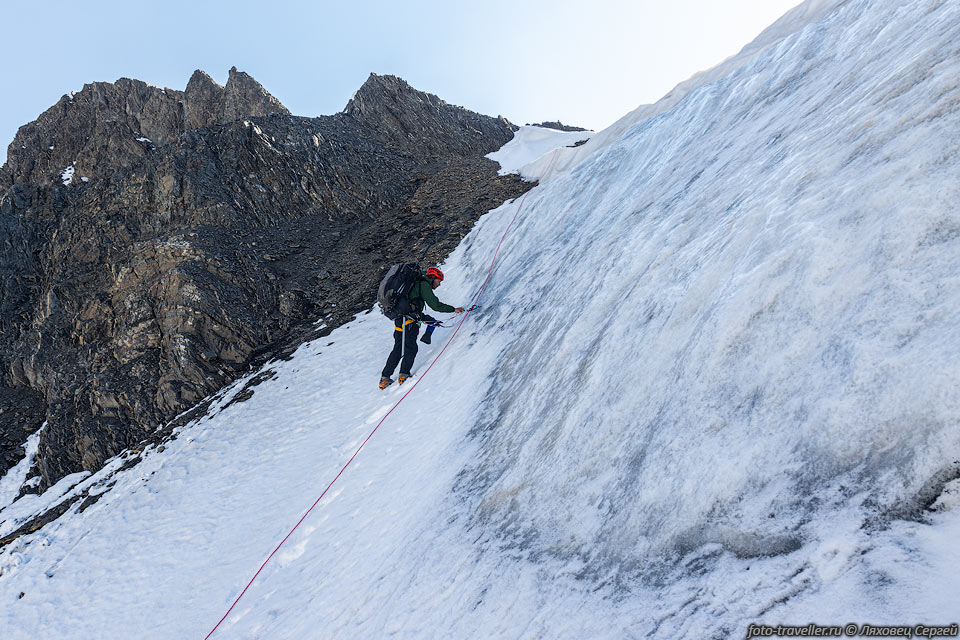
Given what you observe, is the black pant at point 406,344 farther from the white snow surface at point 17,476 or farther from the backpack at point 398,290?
the white snow surface at point 17,476

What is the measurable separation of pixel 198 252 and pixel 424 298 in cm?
1059

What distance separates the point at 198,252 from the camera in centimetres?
1553

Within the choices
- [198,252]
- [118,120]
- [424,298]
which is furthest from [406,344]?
[118,120]

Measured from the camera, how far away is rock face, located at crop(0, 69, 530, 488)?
43.1ft

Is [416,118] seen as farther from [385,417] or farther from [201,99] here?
[385,417]

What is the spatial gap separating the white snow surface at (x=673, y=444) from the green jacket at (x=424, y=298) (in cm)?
97

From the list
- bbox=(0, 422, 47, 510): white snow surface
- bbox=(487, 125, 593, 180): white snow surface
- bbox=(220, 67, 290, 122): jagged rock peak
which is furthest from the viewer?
bbox=(220, 67, 290, 122): jagged rock peak

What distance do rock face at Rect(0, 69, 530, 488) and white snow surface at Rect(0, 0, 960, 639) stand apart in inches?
178

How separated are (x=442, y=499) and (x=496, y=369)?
2719 mm

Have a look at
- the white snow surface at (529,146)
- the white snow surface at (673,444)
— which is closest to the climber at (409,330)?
the white snow surface at (673,444)

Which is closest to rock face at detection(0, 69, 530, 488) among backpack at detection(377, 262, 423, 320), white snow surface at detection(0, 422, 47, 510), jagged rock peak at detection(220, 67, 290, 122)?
white snow surface at detection(0, 422, 47, 510)

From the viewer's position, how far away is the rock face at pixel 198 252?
13125 millimetres

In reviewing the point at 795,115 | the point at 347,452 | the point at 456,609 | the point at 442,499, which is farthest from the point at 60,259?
the point at 795,115

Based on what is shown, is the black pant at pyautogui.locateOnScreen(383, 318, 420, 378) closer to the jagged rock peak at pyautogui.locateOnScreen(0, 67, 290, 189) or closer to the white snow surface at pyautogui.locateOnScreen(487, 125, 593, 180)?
the white snow surface at pyautogui.locateOnScreen(487, 125, 593, 180)
